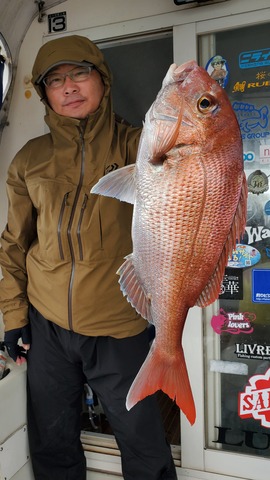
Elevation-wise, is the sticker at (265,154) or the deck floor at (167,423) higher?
the sticker at (265,154)

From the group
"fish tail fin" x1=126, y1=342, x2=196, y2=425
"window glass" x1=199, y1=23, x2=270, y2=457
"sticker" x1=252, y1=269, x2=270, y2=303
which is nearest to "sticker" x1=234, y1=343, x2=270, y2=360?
"window glass" x1=199, y1=23, x2=270, y2=457

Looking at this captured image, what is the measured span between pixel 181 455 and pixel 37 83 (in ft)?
7.91

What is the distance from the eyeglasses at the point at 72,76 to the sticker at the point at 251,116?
0.99 metres

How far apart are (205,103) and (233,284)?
1.57 m

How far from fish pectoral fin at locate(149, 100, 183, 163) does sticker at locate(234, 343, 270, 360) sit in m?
1.73

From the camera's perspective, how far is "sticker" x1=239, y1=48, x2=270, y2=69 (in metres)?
2.48

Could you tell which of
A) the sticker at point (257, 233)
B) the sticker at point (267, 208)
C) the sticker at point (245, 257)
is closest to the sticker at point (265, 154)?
the sticker at point (267, 208)

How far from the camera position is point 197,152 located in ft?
4.10

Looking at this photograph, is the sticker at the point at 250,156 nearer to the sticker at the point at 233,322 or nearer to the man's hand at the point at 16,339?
the sticker at the point at 233,322

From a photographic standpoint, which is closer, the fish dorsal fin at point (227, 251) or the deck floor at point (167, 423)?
the fish dorsal fin at point (227, 251)

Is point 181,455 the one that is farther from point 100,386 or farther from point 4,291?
point 4,291

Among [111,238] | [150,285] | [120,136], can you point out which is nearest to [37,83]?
[120,136]

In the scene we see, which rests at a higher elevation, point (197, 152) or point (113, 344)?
point (197, 152)

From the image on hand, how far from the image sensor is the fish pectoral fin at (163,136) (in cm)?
123
